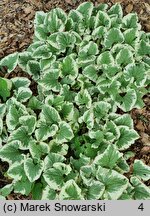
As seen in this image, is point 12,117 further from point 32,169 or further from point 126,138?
point 126,138

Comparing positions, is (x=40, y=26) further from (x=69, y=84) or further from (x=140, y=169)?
(x=140, y=169)

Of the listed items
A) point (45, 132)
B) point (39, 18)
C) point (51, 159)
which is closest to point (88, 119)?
point (45, 132)

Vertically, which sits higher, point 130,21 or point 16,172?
point 130,21

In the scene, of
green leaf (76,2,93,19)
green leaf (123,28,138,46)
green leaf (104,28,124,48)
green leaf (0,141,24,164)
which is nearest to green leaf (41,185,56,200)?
green leaf (0,141,24,164)

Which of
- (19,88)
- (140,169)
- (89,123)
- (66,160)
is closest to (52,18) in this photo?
(19,88)

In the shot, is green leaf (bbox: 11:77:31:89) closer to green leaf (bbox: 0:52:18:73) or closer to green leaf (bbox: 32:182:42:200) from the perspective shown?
green leaf (bbox: 0:52:18:73)

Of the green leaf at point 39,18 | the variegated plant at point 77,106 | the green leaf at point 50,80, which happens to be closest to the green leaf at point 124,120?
the variegated plant at point 77,106

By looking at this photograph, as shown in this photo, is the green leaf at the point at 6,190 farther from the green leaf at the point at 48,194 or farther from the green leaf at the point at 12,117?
the green leaf at the point at 12,117
